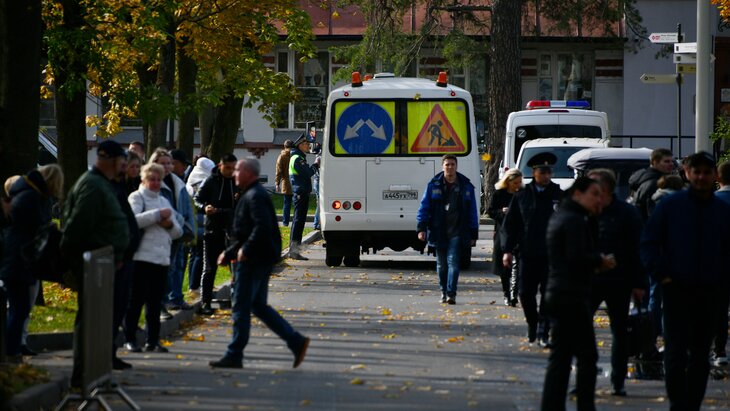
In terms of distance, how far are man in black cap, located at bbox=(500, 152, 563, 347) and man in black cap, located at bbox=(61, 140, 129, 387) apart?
414 cm

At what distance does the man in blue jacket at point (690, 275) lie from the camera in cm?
913

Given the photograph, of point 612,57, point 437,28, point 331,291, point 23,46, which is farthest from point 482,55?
point 23,46

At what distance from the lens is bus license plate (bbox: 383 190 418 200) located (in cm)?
2244

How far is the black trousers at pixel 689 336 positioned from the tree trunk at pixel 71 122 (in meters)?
9.99

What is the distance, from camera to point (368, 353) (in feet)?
41.7

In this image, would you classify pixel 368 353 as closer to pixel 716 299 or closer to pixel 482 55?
pixel 716 299

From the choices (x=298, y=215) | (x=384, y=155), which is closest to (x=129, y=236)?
(x=384, y=155)

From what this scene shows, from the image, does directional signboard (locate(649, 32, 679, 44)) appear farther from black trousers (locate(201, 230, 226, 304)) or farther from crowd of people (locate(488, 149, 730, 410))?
crowd of people (locate(488, 149, 730, 410))

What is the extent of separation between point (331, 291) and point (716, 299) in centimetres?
999

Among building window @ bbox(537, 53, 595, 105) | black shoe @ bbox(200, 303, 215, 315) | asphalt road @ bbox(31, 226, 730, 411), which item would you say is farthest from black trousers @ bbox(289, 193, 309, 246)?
building window @ bbox(537, 53, 595, 105)

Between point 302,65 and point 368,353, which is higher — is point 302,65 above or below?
above

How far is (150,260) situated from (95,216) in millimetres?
2223

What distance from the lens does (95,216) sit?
10.2m

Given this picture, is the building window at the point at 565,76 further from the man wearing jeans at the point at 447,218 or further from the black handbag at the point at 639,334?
the black handbag at the point at 639,334
